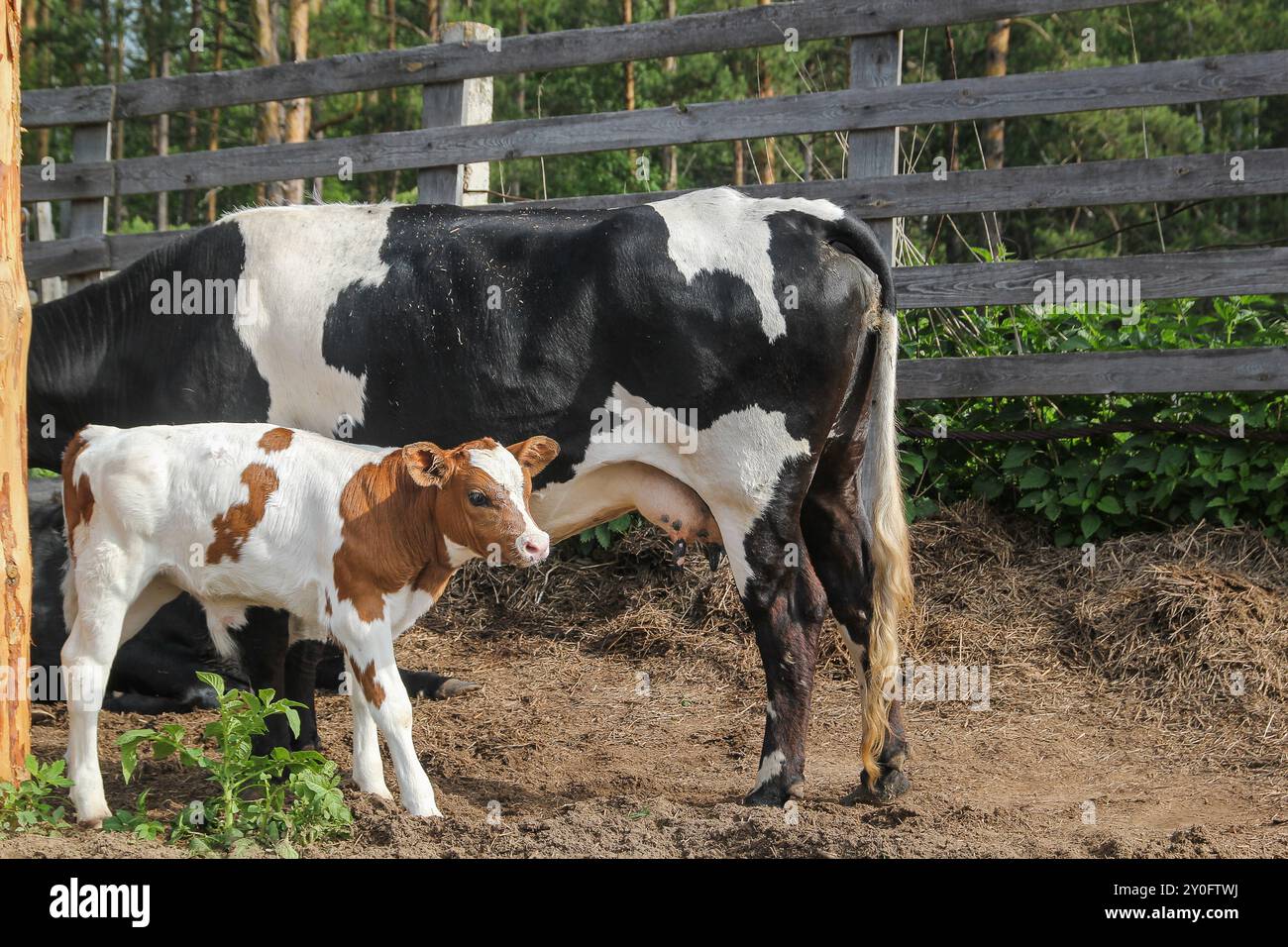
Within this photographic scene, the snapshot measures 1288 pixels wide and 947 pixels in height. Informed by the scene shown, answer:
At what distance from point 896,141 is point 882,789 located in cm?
372

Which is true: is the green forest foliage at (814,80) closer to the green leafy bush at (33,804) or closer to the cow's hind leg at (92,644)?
the cow's hind leg at (92,644)

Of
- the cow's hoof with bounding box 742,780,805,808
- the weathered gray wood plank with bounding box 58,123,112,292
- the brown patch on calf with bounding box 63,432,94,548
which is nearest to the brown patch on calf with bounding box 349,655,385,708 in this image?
the brown patch on calf with bounding box 63,432,94,548

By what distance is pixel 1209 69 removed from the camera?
6672 mm

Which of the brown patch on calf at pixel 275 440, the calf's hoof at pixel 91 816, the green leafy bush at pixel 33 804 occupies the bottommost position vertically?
the calf's hoof at pixel 91 816

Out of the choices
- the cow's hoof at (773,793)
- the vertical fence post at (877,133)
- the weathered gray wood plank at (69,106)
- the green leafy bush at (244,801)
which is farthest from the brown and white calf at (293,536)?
the weathered gray wood plank at (69,106)

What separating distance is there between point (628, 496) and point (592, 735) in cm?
138

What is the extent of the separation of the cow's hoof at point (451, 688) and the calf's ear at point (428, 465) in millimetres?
2478

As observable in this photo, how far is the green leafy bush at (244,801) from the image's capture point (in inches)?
160

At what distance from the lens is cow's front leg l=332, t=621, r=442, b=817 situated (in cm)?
441

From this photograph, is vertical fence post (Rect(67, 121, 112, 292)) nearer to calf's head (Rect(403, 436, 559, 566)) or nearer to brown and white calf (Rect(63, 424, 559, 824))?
brown and white calf (Rect(63, 424, 559, 824))

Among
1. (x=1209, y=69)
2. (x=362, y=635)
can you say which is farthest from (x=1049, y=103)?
(x=362, y=635)

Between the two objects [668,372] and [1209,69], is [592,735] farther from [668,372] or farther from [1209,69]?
[1209,69]

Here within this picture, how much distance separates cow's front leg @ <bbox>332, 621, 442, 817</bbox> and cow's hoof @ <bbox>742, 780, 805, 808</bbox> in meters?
1.27

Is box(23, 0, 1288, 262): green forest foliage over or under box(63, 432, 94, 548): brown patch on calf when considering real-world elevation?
over
